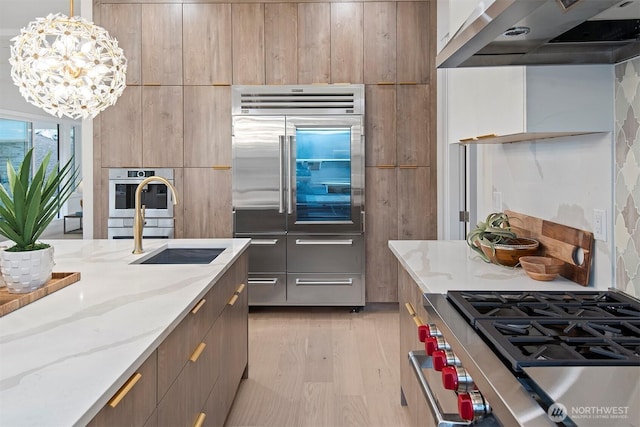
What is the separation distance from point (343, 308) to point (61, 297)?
3.26 meters

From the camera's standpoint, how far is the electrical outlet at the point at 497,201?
9.23ft

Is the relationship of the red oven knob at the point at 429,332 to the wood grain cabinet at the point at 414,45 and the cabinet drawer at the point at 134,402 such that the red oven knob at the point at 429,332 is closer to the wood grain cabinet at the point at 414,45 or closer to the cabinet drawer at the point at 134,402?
the cabinet drawer at the point at 134,402

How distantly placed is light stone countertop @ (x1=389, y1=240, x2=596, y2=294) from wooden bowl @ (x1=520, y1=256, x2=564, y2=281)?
23mm

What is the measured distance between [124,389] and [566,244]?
5.65 feet

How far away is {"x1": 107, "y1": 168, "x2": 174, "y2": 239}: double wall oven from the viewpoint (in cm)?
448

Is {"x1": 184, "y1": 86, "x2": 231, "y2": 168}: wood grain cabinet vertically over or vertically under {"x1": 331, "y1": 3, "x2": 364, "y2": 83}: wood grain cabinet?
under

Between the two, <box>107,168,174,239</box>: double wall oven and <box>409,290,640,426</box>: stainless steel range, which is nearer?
<box>409,290,640,426</box>: stainless steel range

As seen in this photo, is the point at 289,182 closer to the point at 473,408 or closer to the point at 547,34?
the point at 547,34

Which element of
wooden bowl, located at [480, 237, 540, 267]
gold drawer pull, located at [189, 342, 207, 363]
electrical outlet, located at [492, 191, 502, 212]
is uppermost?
electrical outlet, located at [492, 191, 502, 212]

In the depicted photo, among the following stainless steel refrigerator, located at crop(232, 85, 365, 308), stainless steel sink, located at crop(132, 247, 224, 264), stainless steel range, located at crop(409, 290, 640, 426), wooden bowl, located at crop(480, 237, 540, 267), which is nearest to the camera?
stainless steel range, located at crop(409, 290, 640, 426)

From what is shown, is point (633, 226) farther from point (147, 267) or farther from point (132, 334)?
point (147, 267)

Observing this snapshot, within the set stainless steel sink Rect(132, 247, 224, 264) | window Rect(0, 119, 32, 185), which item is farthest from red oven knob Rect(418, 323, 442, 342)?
window Rect(0, 119, 32, 185)

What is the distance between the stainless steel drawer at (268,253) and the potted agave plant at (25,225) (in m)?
2.77

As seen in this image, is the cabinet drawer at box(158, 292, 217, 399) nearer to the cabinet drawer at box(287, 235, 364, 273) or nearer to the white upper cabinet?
the white upper cabinet
